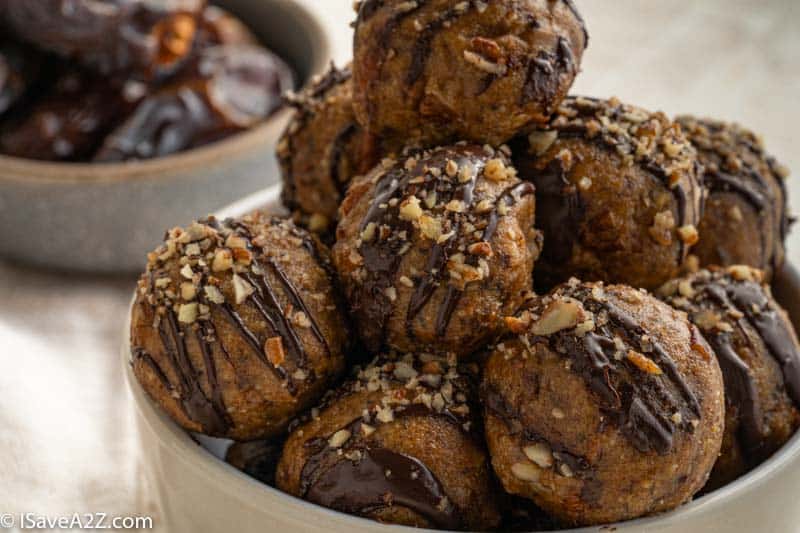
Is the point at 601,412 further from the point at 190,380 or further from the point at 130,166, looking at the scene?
the point at 130,166

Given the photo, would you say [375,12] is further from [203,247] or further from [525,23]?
[203,247]

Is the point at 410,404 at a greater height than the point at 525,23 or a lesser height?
lesser

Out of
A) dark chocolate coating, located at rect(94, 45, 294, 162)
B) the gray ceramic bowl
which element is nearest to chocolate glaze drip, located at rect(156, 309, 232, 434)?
the gray ceramic bowl

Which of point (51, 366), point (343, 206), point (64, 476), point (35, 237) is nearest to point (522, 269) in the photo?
point (343, 206)

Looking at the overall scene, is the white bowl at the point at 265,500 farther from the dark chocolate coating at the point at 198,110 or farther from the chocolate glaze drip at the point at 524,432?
the dark chocolate coating at the point at 198,110

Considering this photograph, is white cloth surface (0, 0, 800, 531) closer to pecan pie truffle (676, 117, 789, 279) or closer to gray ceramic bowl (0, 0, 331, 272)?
gray ceramic bowl (0, 0, 331, 272)
